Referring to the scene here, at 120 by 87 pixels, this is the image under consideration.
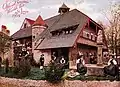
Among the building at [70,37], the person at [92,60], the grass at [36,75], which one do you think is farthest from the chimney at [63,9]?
the grass at [36,75]

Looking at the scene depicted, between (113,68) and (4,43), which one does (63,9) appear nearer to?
(4,43)

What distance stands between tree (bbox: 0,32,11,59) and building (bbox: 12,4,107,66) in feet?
11.5

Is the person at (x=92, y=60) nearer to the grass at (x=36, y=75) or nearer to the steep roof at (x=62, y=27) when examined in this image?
the steep roof at (x=62, y=27)

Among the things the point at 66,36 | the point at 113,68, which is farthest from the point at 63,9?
the point at 113,68

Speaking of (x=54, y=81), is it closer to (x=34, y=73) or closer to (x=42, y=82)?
(x=42, y=82)

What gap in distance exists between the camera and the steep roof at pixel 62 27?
27.6 metres

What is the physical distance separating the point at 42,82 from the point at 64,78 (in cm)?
174

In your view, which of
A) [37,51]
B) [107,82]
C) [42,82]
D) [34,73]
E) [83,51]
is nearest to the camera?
[107,82]

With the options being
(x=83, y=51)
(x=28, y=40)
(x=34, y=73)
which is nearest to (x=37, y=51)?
(x=28, y=40)

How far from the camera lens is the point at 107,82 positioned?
17344mm

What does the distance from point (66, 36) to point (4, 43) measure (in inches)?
513

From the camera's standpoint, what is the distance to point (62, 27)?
30000 mm

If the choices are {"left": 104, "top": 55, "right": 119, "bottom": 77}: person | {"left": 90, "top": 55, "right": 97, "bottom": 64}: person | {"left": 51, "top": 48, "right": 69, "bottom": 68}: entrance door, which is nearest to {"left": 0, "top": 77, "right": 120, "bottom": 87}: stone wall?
{"left": 104, "top": 55, "right": 119, "bottom": 77}: person

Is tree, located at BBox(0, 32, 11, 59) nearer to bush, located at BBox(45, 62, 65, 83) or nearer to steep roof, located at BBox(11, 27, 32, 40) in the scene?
steep roof, located at BBox(11, 27, 32, 40)
